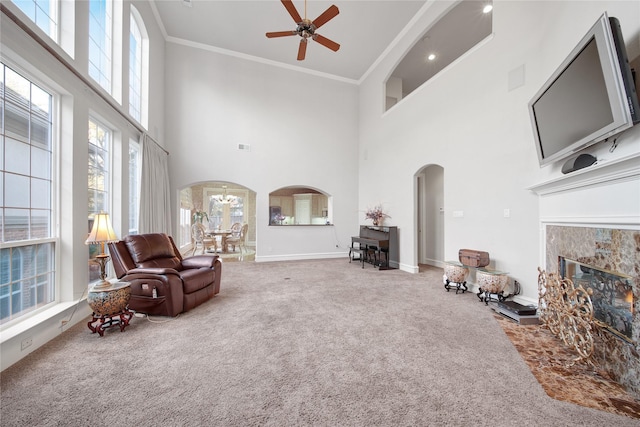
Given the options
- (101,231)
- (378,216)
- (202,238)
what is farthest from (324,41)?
(202,238)

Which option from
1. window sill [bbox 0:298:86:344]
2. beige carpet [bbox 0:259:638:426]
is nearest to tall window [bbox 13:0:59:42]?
window sill [bbox 0:298:86:344]

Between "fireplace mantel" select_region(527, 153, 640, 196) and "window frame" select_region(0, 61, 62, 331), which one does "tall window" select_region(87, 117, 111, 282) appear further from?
"fireplace mantel" select_region(527, 153, 640, 196)

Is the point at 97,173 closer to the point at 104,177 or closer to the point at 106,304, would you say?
the point at 104,177

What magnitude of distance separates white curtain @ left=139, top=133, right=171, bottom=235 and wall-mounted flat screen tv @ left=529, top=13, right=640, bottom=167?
5.56 metres

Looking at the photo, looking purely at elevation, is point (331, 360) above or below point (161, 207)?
below

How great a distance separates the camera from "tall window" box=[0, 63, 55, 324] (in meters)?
2.04

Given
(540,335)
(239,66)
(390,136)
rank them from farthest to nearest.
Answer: (239,66) → (390,136) → (540,335)

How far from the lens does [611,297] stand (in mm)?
1841

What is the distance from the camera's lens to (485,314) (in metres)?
2.91

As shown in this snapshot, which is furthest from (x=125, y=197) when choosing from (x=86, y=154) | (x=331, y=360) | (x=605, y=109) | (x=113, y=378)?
(x=605, y=109)

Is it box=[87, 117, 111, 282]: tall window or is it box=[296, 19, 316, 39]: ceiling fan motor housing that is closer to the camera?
box=[87, 117, 111, 282]: tall window

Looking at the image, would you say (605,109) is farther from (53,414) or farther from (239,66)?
(239,66)

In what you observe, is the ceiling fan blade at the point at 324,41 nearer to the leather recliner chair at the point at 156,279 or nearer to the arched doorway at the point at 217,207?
the leather recliner chair at the point at 156,279

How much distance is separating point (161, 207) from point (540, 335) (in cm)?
607
